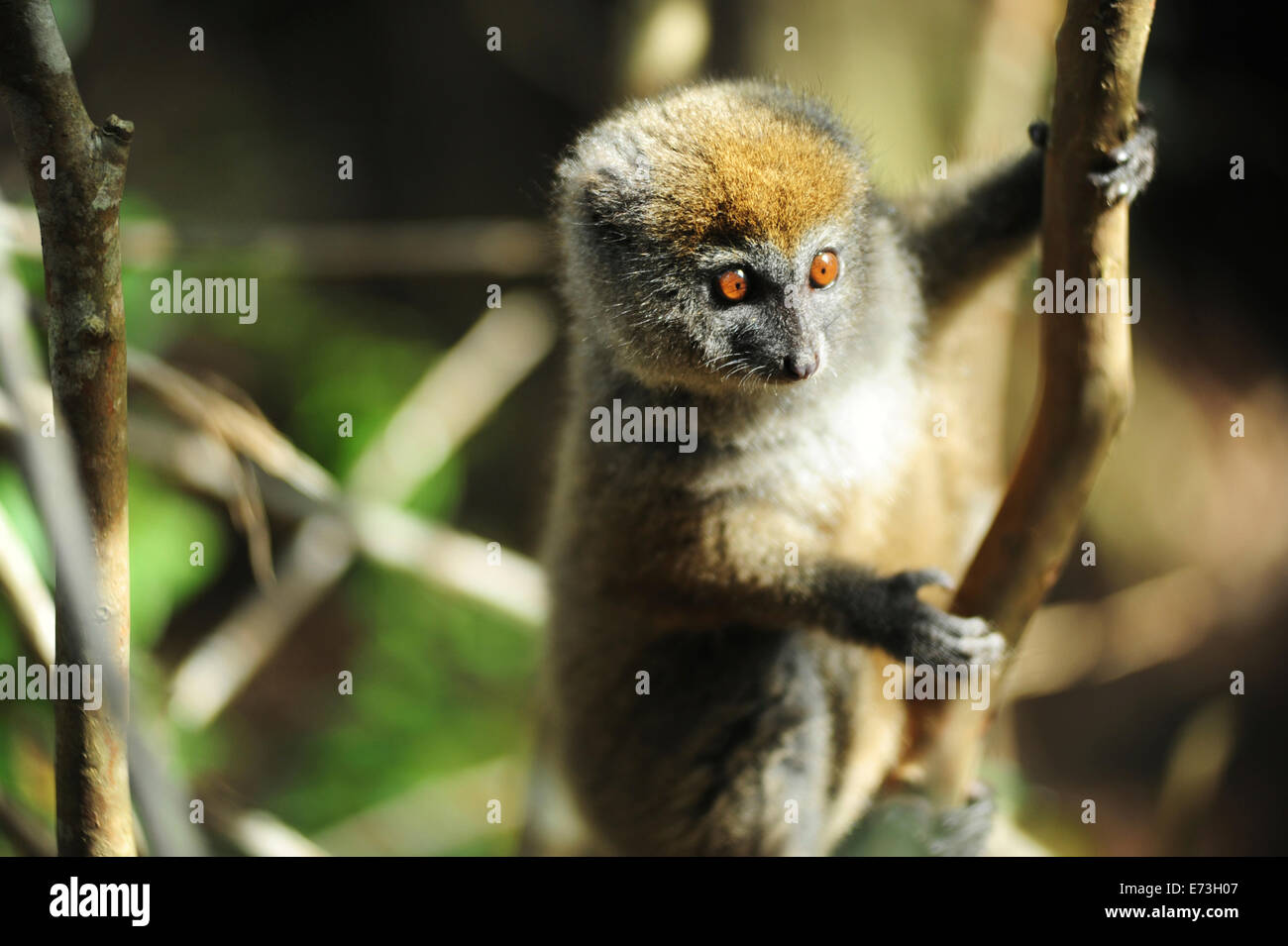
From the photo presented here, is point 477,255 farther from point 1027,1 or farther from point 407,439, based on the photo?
point 1027,1

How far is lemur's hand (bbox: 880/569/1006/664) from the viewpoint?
3.97 meters

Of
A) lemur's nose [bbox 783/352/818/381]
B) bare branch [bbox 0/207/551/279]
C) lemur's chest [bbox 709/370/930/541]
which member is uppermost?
bare branch [bbox 0/207/551/279]

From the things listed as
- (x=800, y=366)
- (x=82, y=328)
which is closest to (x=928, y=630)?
(x=800, y=366)

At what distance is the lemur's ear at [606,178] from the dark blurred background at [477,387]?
124 centimetres

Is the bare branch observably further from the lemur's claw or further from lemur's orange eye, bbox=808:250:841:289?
the lemur's claw

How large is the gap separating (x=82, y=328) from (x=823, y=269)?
97.9 inches

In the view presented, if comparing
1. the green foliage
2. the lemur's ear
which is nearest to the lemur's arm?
the lemur's ear

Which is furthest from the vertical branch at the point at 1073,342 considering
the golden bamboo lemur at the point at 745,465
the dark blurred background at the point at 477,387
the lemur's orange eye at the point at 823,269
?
the dark blurred background at the point at 477,387

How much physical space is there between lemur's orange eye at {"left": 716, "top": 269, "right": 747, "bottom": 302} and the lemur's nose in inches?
12.7

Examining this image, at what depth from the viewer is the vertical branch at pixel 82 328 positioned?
2.74m

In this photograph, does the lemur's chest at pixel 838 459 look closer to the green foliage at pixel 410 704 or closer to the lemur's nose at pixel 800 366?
the lemur's nose at pixel 800 366

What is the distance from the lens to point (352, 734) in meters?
7.52

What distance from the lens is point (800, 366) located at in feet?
12.6

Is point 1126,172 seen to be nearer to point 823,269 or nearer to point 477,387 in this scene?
point 823,269
